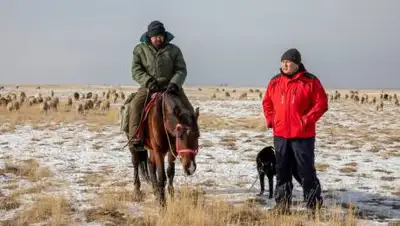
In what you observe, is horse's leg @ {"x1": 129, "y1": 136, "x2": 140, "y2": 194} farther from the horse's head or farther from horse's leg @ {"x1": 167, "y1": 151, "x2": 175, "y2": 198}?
the horse's head

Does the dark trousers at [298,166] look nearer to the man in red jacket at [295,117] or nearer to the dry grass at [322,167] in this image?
the man in red jacket at [295,117]

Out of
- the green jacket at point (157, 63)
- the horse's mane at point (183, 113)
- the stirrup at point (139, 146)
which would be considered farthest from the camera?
the stirrup at point (139, 146)

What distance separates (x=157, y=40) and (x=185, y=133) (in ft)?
5.94

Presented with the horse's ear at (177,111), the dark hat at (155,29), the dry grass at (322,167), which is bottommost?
the dry grass at (322,167)

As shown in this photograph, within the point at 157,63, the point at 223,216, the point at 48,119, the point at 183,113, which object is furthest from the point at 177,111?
the point at 48,119

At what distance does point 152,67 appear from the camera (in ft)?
23.5

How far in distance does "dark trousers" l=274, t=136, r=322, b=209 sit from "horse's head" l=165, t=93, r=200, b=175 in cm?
127

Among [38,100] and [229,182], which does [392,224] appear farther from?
[38,100]

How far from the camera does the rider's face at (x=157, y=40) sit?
705 cm

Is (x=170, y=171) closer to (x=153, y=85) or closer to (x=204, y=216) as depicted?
(x=153, y=85)

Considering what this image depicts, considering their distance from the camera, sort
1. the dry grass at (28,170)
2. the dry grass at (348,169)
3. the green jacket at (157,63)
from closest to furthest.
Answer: the green jacket at (157,63) → the dry grass at (28,170) → the dry grass at (348,169)

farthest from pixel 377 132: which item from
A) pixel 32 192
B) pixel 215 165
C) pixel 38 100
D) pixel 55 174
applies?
pixel 38 100

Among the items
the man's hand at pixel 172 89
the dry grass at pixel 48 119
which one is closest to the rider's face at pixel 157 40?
the man's hand at pixel 172 89

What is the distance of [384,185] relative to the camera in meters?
8.68
